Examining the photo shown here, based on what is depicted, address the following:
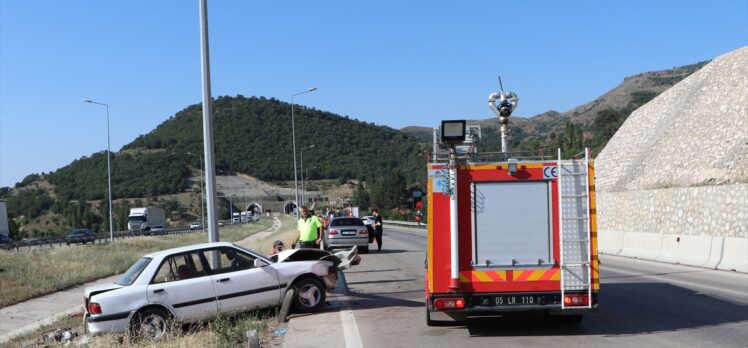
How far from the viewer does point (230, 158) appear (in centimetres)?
15200

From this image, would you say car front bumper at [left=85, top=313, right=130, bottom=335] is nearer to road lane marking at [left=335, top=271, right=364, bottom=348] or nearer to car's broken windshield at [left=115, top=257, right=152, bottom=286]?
car's broken windshield at [left=115, top=257, right=152, bottom=286]

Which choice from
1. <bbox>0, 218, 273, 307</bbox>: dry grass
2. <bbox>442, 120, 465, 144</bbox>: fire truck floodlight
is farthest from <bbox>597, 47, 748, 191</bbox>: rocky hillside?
<bbox>0, 218, 273, 307</bbox>: dry grass

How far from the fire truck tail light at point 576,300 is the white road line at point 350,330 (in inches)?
110

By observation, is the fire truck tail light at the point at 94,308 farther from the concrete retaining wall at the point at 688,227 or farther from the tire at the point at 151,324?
the concrete retaining wall at the point at 688,227

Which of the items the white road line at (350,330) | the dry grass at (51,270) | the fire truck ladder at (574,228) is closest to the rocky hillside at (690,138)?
the white road line at (350,330)

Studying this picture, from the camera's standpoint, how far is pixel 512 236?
9742 millimetres

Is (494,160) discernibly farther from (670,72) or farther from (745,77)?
(670,72)

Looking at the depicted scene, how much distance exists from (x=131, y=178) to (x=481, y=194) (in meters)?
138

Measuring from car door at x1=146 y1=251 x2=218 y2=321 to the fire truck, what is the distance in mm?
4060

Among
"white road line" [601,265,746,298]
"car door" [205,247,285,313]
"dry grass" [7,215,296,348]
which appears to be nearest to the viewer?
"dry grass" [7,215,296,348]

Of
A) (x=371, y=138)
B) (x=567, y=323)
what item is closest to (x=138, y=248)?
(x=567, y=323)

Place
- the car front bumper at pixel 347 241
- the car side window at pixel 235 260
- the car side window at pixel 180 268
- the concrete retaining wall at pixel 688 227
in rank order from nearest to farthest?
the car side window at pixel 180 268, the car side window at pixel 235 260, the concrete retaining wall at pixel 688 227, the car front bumper at pixel 347 241

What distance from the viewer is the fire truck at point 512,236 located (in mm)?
9570

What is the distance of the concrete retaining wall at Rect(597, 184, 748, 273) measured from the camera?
19.0 meters
